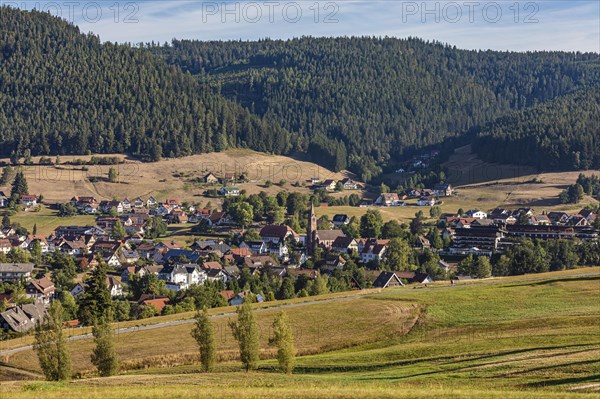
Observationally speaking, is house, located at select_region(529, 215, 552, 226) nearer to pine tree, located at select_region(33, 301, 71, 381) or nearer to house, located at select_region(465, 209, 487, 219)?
house, located at select_region(465, 209, 487, 219)

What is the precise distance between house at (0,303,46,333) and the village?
138 mm

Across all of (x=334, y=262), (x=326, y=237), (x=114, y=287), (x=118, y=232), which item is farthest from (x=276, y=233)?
(x=114, y=287)

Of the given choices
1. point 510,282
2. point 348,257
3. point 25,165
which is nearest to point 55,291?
point 348,257

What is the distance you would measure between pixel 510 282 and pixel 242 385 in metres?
53.0

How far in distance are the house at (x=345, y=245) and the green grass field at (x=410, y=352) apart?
143 feet

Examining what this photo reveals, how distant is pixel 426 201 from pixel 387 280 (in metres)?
91.7

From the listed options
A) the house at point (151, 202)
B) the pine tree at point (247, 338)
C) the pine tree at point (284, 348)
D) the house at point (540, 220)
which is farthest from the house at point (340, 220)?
the pine tree at point (284, 348)

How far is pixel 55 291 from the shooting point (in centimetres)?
10244

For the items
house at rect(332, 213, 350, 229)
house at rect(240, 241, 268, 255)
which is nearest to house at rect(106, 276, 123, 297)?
house at rect(240, 241, 268, 255)

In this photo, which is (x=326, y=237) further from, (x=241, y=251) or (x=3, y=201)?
(x=3, y=201)

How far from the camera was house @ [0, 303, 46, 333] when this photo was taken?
81688 mm

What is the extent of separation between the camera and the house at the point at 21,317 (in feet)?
268

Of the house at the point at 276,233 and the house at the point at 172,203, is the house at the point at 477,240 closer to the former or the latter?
the house at the point at 276,233

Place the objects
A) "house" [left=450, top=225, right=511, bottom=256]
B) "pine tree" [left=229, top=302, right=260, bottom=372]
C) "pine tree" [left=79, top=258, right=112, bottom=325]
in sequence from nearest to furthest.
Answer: "pine tree" [left=229, top=302, right=260, bottom=372] → "pine tree" [left=79, top=258, right=112, bottom=325] → "house" [left=450, top=225, right=511, bottom=256]
